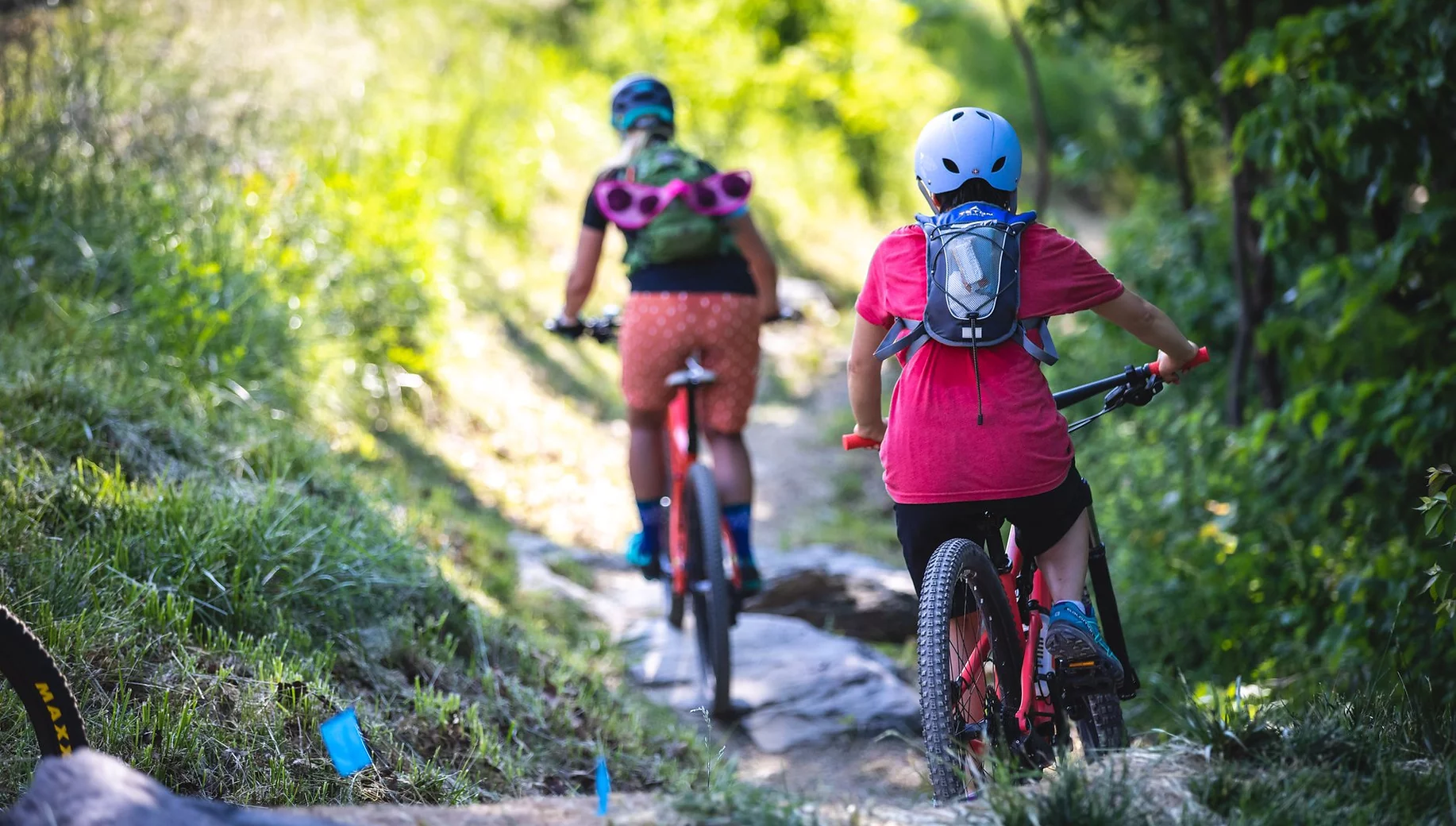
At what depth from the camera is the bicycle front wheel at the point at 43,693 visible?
7.66 ft

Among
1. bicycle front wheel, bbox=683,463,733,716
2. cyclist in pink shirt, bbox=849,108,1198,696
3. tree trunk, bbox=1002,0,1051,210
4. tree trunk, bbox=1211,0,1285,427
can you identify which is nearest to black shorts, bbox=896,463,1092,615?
cyclist in pink shirt, bbox=849,108,1198,696

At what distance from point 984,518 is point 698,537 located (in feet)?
6.34

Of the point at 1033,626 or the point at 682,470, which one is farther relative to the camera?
the point at 682,470

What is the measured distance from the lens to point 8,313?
479 cm

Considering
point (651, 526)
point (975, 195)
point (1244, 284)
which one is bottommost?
point (651, 526)

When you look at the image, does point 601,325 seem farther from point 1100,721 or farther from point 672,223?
point 1100,721

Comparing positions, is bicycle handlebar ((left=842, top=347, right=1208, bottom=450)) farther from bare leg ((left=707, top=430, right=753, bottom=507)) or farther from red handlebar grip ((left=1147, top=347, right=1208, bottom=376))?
bare leg ((left=707, top=430, right=753, bottom=507))

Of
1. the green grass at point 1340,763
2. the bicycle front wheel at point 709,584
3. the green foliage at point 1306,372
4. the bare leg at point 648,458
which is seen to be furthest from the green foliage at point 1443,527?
the bare leg at point 648,458

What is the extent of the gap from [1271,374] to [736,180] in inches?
115

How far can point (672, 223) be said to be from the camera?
4.51 meters

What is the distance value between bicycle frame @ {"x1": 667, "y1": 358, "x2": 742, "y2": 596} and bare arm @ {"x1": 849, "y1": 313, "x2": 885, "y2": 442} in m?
1.61

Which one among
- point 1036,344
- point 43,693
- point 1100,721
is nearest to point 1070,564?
point 1100,721

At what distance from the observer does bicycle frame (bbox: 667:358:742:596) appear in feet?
15.6

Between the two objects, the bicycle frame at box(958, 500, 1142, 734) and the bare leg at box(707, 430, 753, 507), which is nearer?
the bicycle frame at box(958, 500, 1142, 734)
